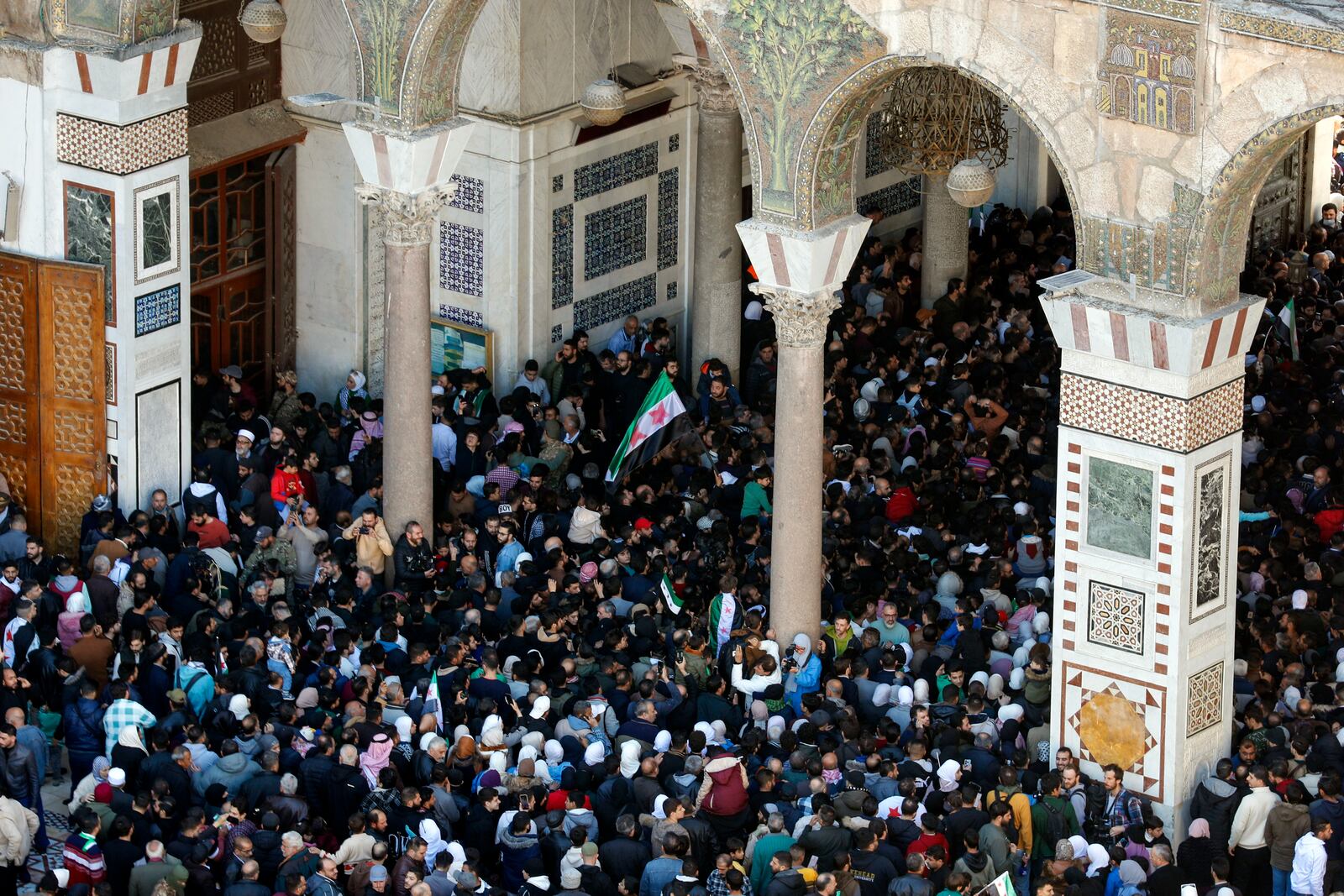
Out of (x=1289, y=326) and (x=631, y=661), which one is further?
(x=1289, y=326)

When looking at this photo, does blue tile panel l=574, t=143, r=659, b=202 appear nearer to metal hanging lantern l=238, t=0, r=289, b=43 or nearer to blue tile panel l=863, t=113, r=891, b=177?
metal hanging lantern l=238, t=0, r=289, b=43

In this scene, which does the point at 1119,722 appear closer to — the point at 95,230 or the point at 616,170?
the point at 616,170

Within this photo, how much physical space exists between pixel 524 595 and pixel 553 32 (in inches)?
219

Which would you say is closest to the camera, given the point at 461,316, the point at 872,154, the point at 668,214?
the point at 461,316

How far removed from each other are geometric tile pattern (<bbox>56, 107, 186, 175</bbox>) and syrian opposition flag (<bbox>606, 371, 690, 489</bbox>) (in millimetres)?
4101

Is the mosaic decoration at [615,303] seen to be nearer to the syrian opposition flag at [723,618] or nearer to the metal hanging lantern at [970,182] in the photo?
the syrian opposition flag at [723,618]

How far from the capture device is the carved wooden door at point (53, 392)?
21156 millimetres

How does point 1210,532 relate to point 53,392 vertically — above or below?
above

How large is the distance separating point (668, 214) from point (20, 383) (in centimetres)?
610

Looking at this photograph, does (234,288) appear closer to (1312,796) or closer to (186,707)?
(186,707)

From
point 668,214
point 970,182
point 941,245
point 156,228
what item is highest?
point 970,182

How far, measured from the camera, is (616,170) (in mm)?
23969

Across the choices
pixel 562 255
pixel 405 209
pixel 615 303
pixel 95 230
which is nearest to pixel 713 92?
pixel 562 255

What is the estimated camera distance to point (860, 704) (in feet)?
59.8
